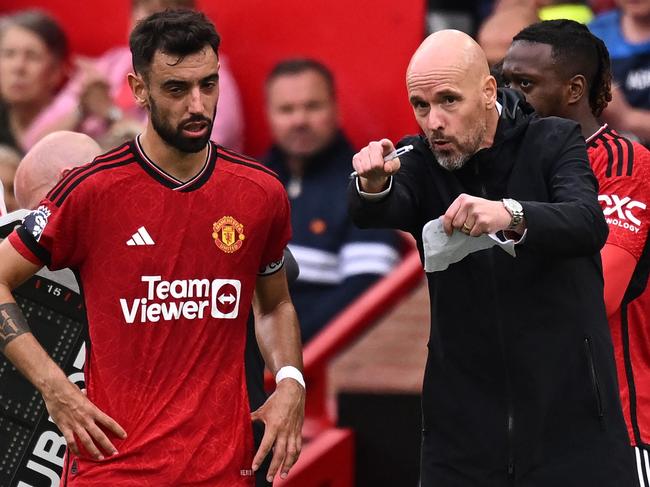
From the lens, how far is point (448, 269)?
432cm

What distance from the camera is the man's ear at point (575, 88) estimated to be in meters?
4.77

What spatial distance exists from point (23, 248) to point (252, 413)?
832 millimetres

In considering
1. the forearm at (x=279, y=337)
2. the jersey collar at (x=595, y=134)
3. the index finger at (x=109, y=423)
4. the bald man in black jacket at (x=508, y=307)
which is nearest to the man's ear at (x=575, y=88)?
the jersey collar at (x=595, y=134)

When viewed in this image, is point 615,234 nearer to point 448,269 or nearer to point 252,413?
point 448,269

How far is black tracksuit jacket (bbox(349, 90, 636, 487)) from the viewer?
425 centimetres

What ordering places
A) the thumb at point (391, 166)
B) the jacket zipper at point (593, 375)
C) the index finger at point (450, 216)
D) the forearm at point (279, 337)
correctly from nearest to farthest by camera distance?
1. the index finger at point (450, 216)
2. the thumb at point (391, 166)
3. the jacket zipper at point (593, 375)
4. the forearm at point (279, 337)

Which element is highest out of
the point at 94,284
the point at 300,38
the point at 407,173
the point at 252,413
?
the point at 300,38

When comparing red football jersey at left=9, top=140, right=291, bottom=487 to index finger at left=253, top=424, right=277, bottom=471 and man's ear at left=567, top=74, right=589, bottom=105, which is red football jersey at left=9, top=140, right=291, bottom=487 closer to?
index finger at left=253, top=424, right=277, bottom=471

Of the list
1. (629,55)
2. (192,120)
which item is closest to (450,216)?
(192,120)

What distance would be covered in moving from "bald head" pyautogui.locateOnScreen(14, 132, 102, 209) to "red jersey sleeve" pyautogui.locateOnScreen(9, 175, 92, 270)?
794 millimetres

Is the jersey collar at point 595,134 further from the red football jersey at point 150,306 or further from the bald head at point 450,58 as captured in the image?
the red football jersey at point 150,306

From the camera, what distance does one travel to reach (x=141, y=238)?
427 cm

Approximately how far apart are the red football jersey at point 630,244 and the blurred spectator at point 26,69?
5042mm

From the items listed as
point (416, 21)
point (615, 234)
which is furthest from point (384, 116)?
point (615, 234)
